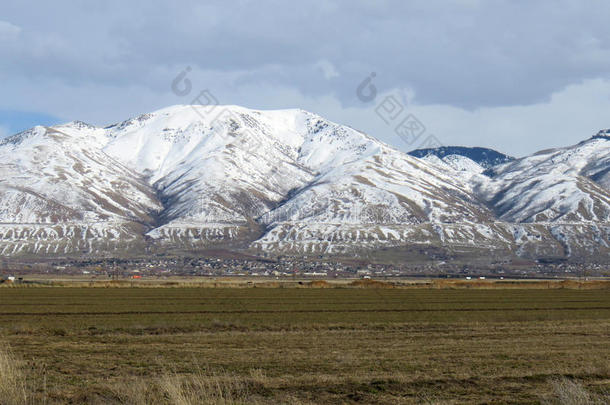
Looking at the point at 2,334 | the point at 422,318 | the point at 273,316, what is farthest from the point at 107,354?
the point at 422,318

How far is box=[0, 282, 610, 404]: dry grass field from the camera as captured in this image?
61.4 ft

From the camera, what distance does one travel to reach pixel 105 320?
47.7 meters

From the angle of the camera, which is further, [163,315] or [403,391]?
[163,315]

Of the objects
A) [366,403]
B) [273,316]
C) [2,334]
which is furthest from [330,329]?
[366,403]

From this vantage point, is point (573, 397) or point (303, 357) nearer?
point (573, 397)

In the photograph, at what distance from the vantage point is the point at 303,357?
91.0 ft

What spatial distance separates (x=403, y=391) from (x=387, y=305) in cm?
4705

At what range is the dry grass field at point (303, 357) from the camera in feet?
61.4

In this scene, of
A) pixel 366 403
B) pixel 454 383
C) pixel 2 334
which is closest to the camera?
pixel 366 403

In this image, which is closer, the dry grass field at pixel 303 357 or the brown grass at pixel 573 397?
the brown grass at pixel 573 397

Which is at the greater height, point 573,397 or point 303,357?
point 573,397

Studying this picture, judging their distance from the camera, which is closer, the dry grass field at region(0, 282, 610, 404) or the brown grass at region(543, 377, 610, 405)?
the brown grass at region(543, 377, 610, 405)

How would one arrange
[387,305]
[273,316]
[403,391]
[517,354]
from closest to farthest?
1. [403,391]
2. [517,354]
3. [273,316]
4. [387,305]

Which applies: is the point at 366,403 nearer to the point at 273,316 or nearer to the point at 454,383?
the point at 454,383
